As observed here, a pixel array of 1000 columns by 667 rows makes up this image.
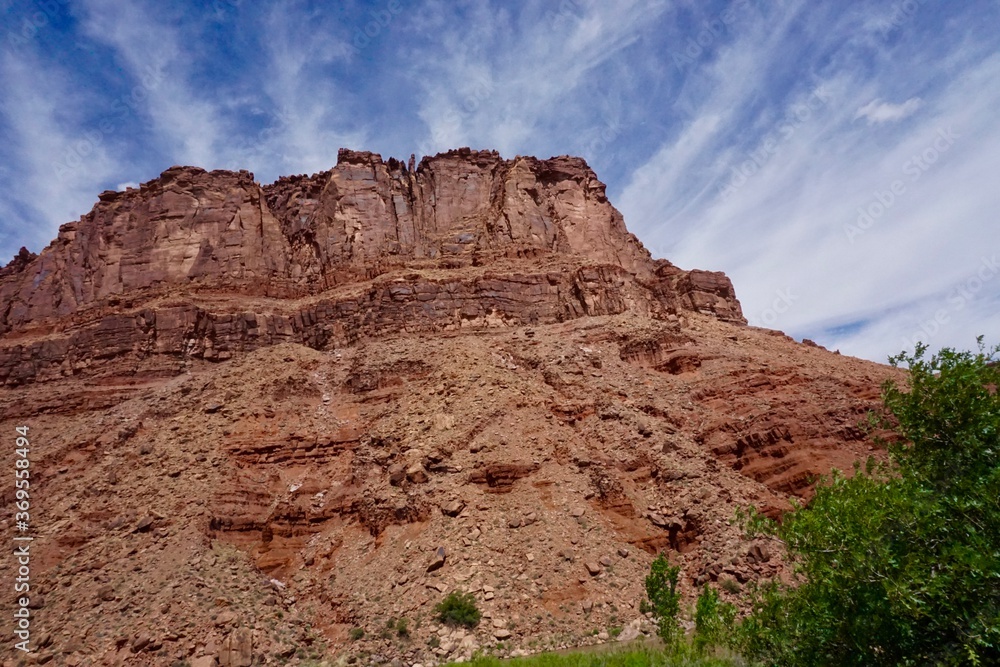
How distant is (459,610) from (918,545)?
57.0 feet

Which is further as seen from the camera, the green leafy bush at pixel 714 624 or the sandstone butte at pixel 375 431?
the sandstone butte at pixel 375 431

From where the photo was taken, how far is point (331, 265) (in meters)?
54.4

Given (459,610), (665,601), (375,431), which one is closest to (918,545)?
(665,601)

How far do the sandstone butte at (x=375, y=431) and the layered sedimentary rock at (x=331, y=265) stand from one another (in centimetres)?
29

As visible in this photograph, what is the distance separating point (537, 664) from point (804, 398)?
21.1 meters

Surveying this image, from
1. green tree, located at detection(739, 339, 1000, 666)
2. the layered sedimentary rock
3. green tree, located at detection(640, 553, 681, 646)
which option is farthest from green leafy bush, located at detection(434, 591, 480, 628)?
the layered sedimentary rock

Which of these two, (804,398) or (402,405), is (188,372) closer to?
(402,405)

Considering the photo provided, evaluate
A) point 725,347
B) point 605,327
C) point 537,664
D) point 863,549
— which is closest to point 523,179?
point 605,327

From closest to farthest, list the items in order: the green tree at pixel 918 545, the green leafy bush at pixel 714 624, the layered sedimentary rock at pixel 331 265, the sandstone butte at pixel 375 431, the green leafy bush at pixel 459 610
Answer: the green tree at pixel 918 545
the green leafy bush at pixel 714 624
the green leafy bush at pixel 459 610
the sandstone butte at pixel 375 431
the layered sedimentary rock at pixel 331 265

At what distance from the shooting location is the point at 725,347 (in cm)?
3847

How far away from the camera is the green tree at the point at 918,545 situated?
20.6 ft

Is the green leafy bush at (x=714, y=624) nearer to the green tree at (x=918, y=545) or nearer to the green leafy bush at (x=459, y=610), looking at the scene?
the green tree at (x=918, y=545)

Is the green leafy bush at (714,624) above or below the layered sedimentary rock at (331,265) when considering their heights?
below

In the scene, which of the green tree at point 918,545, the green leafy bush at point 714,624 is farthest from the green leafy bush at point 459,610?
the green tree at point 918,545
